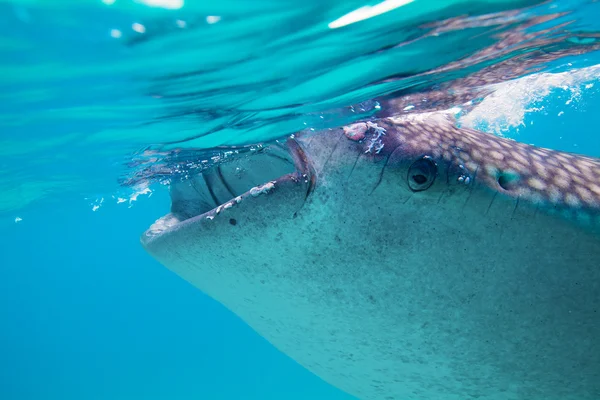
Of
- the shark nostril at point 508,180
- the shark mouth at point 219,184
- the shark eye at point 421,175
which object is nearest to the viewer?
the shark eye at point 421,175

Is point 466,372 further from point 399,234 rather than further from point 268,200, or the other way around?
point 268,200

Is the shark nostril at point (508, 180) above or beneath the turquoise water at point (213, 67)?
beneath

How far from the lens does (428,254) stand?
2041mm

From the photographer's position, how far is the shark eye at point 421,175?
1.95 metres

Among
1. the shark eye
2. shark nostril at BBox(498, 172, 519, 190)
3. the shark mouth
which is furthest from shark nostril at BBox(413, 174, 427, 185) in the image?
the shark mouth

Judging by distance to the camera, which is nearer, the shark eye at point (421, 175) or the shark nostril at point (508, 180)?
the shark eye at point (421, 175)

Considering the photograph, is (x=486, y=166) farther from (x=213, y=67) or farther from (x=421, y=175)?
(x=213, y=67)

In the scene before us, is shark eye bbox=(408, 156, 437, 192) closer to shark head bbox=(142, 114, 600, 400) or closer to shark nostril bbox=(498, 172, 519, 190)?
shark head bbox=(142, 114, 600, 400)

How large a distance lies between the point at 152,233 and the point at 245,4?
2.30 metres

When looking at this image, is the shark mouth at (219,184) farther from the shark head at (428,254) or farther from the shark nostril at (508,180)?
the shark nostril at (508,180)

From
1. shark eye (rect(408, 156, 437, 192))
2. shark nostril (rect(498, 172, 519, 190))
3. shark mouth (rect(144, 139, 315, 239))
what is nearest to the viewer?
shark eye (rect(408, 156, 437, 192))

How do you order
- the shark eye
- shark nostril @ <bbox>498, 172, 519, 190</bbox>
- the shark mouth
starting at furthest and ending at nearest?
the shark mouth
shark nostril @ <bbox>498, 172, 519, 190</bbox>
the shark eye

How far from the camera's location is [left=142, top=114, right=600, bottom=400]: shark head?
1.97 metres

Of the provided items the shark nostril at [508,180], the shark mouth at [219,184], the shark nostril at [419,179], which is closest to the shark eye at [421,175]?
the shark nostril at [419,179]
